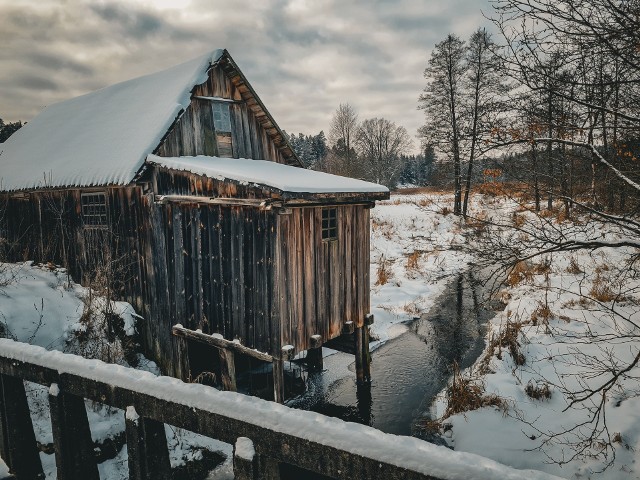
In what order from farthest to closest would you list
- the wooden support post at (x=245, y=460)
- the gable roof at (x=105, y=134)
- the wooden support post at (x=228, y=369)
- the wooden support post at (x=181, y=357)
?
the gable roof at (x=105, y=134), the wooden support post at (x=181, y=357), the wooden support post at (x=228, y=369), the wooden support post at (x=245, y=460)

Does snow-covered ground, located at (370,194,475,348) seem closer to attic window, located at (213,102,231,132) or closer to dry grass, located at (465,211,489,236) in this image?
dry grass, located at (465,211,489,236)

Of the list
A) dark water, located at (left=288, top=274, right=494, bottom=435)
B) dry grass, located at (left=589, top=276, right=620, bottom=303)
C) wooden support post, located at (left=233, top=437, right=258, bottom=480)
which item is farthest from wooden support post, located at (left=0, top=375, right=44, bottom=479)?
dry grass, located at (left=589, top=276, right=620, bottom=303)

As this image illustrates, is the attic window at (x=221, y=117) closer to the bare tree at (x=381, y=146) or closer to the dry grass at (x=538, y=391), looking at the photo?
the dry grass at (x=538, y=391)

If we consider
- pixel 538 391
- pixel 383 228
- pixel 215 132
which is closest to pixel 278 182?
pixel 215 132

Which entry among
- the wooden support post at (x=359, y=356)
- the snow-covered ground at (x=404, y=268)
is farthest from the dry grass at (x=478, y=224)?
the wooden support post at (x=359, y=356)

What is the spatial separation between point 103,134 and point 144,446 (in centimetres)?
1092

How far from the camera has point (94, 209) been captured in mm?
10133

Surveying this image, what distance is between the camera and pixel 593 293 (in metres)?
10.4

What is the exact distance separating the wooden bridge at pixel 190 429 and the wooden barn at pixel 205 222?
4313mm

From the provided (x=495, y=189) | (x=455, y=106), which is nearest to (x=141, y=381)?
(x=495, y=189)

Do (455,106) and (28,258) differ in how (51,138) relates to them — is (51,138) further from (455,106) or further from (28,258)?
(455,106)

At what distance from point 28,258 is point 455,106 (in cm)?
2418

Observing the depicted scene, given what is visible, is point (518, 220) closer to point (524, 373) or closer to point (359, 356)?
point (524, 373)

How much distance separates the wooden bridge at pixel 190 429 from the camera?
4.87 feet
